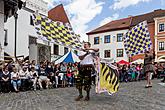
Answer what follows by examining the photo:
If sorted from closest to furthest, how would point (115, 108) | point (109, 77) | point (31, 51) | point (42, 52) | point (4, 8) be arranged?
point (115, 108) → point (109, 77) → point (4, 8) → point (31, 51) → point (42, 52)

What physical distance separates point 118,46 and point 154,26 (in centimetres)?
825

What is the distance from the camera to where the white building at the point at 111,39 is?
177 feet

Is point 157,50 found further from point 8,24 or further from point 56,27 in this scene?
point 56,27

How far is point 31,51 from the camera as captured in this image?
821 inches

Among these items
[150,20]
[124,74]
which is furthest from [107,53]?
[124,74]

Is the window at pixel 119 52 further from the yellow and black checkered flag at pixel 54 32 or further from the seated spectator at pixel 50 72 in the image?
the yellow and black checkered flag at pixel 54 32

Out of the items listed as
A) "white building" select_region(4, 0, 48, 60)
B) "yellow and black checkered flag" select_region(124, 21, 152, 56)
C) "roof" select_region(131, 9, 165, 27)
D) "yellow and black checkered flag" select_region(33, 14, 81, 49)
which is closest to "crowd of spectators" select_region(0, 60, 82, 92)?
"yellow and black checkered flag" select_region(33, 14, 81, 49)

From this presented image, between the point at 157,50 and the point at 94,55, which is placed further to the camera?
the point at 157,50

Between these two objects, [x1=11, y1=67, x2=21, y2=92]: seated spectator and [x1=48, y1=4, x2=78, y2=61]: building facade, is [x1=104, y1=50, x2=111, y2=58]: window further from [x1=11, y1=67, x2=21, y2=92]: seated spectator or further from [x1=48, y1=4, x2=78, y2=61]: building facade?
[x1=11, y1=67, x2=21, y2=92]: seated spectator

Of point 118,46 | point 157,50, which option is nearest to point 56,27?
point 157,50

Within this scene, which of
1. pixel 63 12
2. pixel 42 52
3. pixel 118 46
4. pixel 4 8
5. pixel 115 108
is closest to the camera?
pixel 115 108

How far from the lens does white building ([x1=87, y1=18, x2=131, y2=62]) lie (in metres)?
53.8

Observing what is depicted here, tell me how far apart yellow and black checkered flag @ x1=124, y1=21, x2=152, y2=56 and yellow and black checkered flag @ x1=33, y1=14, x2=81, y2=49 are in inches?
180

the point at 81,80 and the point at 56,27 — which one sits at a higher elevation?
the point at 56,27
